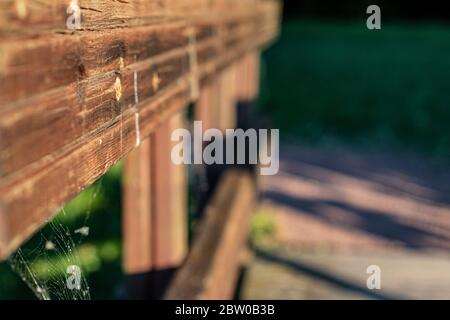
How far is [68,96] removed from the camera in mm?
1095

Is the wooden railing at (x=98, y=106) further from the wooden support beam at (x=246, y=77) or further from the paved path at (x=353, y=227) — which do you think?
the wooden support beam at (x=246, y=77)

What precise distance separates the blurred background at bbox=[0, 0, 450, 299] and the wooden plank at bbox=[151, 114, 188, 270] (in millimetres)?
281

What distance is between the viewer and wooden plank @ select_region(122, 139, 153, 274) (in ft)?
8.61

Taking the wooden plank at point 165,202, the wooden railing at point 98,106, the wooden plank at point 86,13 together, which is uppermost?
the wooden plank at point 86,13

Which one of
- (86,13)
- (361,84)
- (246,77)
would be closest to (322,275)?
(246,77)

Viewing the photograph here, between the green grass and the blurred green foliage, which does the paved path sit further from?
the green grass

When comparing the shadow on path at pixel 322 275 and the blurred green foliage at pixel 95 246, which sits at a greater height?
the blurred green foliage at pixel 95 246

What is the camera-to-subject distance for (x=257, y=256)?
5203 mm

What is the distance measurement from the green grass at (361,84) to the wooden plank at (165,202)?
25.4 ft

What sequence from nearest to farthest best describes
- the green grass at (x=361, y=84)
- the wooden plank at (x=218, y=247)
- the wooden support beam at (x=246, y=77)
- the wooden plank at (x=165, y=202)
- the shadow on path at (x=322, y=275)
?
the wooden plank at (x=218, y=247) < the wooden plank at (x=165, y=202) < the shadow on path at (x=322, y=275) < the wooden support beam at (x=246, y=77) < the green grass at (x=361, y=84)

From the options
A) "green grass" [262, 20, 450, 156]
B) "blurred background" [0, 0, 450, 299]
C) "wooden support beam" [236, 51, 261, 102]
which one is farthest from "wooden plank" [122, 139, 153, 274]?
"green grass" [262, 20, 450, 156]

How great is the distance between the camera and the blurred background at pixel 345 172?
4691 millimetres

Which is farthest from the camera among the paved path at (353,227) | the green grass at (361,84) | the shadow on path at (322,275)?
the green grass at (361,84)

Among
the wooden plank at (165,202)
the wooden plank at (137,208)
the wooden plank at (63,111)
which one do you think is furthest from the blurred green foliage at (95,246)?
the wooden plank at (63,111)
